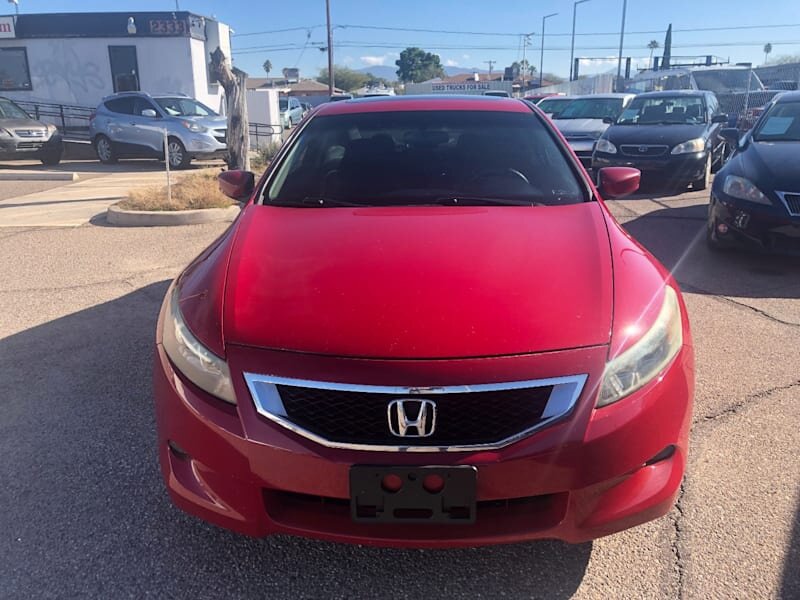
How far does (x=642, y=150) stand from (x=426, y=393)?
968 centimetres

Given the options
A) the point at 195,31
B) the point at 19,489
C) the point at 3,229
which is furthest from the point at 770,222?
the point at 195,31

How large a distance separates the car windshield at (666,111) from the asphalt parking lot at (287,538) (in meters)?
7.52

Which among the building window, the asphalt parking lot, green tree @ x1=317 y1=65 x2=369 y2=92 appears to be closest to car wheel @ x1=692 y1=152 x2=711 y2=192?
the asphalt parking lot

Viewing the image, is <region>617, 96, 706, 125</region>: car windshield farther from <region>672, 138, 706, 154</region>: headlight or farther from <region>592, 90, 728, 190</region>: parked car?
<region>672, 138, 706, 154</region>: headlight

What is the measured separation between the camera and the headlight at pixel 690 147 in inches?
399

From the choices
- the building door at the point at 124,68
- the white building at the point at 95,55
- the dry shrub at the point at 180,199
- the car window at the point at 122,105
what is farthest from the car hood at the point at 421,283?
the building door at the point at 124,68

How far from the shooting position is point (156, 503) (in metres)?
2.64

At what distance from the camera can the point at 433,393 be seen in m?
1.90

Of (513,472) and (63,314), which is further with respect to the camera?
(63,314)

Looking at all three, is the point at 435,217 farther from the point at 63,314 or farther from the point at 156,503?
the point at 63,314

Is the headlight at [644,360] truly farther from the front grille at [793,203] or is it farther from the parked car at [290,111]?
the parked car at [290,111]

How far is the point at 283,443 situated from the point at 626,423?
39.8 inches

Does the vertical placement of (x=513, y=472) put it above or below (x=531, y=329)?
below

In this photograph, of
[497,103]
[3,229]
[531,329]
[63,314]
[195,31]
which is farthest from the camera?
[195,31]
